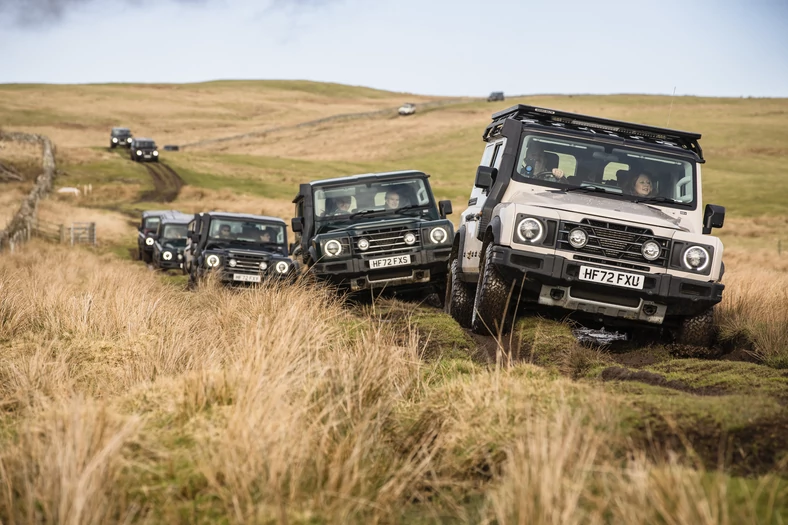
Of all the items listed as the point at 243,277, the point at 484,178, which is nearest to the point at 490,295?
the point at 484,178

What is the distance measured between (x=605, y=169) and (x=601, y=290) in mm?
A: 1640

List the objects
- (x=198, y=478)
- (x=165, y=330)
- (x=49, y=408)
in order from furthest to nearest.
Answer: (x=165, y=330) → (x=49, y=408) → (x=198, y=478)

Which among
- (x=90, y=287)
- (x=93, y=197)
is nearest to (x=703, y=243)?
(x=90, y=287)

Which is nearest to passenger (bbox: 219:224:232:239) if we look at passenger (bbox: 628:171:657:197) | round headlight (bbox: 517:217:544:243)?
passenger (bbox: 628:171:657:197)

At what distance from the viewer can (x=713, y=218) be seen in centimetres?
919

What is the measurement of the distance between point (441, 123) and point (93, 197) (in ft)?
167

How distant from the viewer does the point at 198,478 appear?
4340 mm

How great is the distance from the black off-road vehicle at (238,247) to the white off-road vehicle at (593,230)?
690 centimetres

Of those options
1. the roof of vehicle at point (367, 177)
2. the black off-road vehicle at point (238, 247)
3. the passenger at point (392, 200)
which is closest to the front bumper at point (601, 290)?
the passenger at point (392, 200)

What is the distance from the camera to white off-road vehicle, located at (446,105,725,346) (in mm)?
8438

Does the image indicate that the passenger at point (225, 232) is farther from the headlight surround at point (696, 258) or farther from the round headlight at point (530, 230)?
the headlight surround at point (696, 258)

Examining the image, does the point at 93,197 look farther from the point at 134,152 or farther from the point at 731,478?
the point at 731,478

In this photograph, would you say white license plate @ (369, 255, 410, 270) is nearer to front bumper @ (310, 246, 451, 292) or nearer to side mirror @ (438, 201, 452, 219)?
front bumper @ (310, 246, 451, 292)

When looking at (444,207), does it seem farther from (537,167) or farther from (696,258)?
(696,258)
